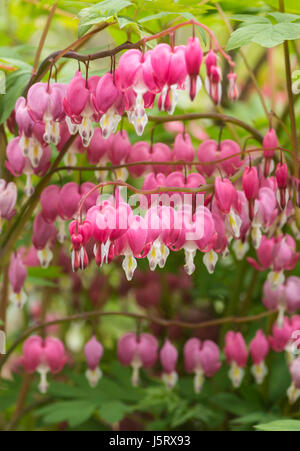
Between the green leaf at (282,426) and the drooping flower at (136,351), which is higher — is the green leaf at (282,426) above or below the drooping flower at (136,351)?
below

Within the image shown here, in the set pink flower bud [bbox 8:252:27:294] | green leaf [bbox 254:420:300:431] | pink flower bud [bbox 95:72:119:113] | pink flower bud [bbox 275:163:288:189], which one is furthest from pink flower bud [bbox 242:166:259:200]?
pink flower bud [bbox 8:252:27:294]

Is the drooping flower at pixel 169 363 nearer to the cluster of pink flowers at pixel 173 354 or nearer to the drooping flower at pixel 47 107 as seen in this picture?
the cluster of pink flowers at pixel 173 354

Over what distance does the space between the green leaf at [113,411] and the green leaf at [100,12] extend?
78 cm

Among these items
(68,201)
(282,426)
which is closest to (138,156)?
(68,201)

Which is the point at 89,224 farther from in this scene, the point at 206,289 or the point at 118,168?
the point at 206,289

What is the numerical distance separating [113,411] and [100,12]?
0.82 m

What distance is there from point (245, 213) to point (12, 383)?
0.83 meters

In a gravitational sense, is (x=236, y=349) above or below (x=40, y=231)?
below

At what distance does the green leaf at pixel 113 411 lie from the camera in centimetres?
131

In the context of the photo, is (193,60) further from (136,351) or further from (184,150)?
(136,351)

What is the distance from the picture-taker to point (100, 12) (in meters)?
0.92

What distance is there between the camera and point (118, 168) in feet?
3.53

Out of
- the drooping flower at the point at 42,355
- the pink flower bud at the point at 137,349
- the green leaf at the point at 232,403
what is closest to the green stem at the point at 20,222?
the drooping flower at the point at 42,355
